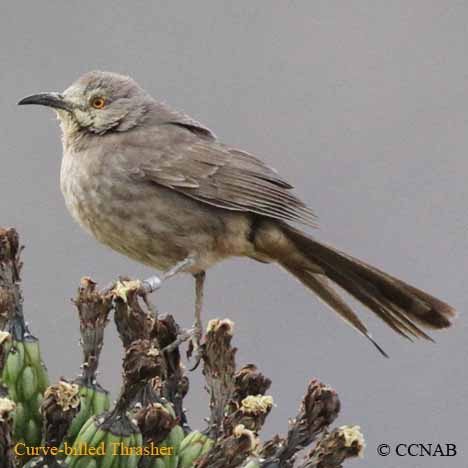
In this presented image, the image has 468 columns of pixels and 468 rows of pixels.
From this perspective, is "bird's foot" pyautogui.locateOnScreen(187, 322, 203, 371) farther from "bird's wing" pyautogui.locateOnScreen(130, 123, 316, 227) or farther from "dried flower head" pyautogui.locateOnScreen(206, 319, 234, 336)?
"dried flower head" pyautogui.locateOnScreen(206, 319, 234, 336)

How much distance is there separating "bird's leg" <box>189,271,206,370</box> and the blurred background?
649 mm

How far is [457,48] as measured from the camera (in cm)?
3631

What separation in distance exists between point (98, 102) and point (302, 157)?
17710 mm

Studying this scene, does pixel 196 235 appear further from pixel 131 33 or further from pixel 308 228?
pixel 131 33

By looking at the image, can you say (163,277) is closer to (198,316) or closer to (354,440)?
(198,316)

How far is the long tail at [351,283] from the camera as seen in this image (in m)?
8.33

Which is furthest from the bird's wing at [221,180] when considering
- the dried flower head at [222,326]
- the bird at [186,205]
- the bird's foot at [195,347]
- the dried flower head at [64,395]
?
the dried flower head at [64,395]

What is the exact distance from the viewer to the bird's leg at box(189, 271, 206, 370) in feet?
26.2

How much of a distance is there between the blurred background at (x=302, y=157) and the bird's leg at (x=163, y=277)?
0.47 m

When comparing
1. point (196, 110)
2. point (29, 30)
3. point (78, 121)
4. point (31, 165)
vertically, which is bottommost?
point (78, 121)

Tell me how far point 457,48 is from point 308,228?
28152mm

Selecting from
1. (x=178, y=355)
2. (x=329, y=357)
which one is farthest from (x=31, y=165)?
(x=178, y=355)

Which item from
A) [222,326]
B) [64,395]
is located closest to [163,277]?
[222,326]

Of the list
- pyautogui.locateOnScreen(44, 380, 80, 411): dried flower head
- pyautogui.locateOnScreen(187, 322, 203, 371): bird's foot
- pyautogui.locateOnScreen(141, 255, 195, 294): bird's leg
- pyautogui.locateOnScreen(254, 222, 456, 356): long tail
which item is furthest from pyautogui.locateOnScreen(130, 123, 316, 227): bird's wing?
pyautogui.locateOnScreen(44, 380, 80, 411): dried flower head
